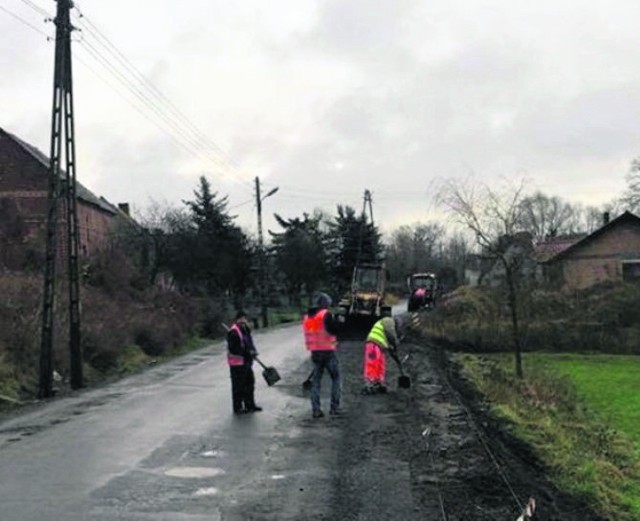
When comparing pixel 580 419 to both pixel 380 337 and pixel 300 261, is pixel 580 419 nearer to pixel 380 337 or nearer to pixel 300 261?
pixel 380 337

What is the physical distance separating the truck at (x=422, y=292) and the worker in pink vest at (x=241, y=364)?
125 ft

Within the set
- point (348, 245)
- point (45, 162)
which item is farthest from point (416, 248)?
point (45, 162)

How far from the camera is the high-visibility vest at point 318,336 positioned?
13.6 metres

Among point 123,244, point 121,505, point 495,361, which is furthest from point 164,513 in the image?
point 123,244

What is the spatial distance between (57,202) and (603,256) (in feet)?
134

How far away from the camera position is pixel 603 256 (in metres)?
52.9

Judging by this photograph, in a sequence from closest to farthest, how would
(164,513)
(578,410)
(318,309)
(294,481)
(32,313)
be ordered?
(164,513), (294,481), (318,309), (578,410), (32,313)

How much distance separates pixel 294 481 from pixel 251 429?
12.1 ft

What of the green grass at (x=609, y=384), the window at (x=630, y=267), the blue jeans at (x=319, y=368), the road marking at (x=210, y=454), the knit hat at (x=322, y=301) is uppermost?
the window at (x=630, y=267)

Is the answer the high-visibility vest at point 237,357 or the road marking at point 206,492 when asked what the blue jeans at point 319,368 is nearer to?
the high-visibility vest at point 237,357

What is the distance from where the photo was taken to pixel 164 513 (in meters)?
7.83

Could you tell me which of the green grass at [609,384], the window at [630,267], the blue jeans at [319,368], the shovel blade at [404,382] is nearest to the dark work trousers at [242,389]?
Answer: the blue jeans at [319,368]

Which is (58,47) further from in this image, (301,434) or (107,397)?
(301,434)

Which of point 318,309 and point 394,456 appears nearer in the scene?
point 394,456
